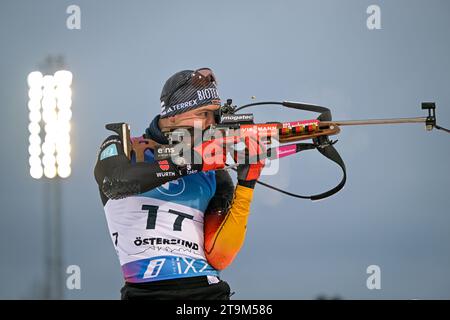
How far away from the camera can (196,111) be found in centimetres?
404

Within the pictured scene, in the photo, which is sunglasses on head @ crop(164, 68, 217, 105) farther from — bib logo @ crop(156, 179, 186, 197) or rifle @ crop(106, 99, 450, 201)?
bib logo @ crop(156, 179, 186, 197)

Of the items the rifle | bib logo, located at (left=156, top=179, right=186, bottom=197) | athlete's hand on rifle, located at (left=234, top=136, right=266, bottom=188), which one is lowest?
bib logo, located at (left=156, top=179, right=186, bottom=197)

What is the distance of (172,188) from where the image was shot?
4016mm

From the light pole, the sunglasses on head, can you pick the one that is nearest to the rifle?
the sunglasses on head

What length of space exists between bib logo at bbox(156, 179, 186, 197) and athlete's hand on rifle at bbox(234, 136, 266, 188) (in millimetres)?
292

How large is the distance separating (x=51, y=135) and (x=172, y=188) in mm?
3491

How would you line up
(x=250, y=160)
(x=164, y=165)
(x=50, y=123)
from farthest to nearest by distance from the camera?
(x=50, y=123), (x=250, y=160), (x=164, y=165)

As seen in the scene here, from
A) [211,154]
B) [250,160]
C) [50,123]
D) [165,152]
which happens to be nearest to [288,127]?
[250,160]

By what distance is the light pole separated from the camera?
22.6ft

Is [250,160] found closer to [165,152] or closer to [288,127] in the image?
[288,127]

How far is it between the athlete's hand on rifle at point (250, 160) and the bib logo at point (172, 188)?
292mm

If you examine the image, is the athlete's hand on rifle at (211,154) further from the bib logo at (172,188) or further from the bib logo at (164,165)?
the bib logo at (172,188)
